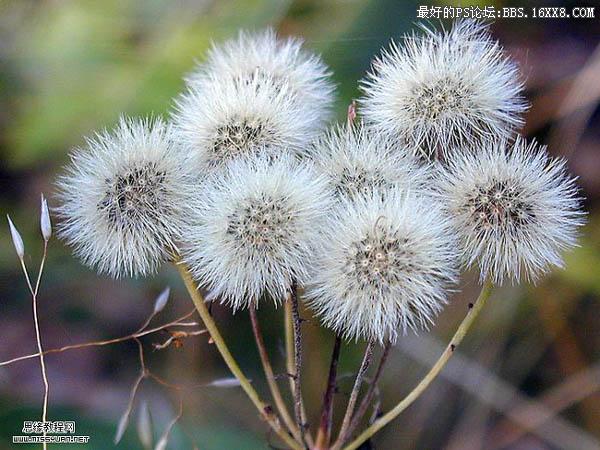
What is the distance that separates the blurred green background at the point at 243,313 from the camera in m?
0.78

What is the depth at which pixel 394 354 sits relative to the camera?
0.81 m

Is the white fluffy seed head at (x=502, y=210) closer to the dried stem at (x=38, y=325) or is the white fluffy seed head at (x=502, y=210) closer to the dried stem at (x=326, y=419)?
the dried stem at (x=326, y=419)

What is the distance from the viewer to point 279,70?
0.70 meters

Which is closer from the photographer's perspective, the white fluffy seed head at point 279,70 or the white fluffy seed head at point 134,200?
the white fluffy seed head at point 134,200

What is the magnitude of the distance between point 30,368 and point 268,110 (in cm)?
45

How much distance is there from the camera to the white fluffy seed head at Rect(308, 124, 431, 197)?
57 centimetres

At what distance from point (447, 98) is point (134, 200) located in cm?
30

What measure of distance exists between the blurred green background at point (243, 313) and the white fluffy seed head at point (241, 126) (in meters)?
0.20

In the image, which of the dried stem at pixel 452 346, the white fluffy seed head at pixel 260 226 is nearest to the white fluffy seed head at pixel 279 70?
the white fluffy seed head at pixel 260 226

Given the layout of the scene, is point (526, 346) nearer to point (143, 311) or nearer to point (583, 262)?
point (583, 262)

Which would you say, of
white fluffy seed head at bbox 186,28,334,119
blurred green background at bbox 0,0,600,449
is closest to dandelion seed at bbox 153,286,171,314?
blurred green background at bbox 0,0,600,449

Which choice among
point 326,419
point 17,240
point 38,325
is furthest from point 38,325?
point 326,419

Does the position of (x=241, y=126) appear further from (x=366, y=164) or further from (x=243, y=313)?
(x=243, y=313)

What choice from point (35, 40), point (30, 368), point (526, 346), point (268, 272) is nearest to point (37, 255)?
point (30, 368)
